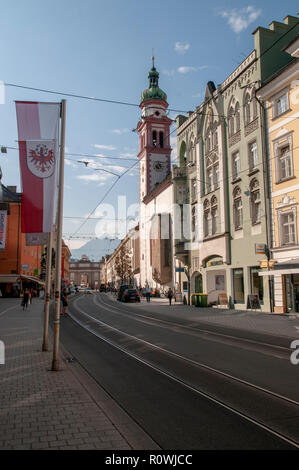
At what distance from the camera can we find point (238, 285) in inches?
1148

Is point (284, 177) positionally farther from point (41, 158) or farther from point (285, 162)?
point (41, 158)

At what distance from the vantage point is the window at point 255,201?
26.5 meters

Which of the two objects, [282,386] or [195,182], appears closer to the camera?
[282,386]

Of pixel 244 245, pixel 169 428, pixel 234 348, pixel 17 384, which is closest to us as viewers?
pixel 169 428

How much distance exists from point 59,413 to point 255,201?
76.5ft

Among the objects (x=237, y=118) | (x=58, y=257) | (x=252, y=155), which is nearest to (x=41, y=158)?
(x=58, y=257)

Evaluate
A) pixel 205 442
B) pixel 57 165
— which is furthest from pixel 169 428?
pixel 57 165

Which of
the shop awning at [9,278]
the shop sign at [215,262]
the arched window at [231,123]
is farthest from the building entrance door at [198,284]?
the shop awning at [9,278]

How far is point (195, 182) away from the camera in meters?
37.4

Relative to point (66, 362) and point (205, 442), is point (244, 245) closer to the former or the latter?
point (66, 362)

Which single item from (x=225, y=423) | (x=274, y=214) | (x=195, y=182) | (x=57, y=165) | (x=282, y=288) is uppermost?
(x=195, y=182)

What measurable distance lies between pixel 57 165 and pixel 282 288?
705 inches

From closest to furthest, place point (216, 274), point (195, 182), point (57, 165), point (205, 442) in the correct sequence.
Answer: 1. point (205, 442)
2. point (57, 165)
3. point (216, 274)
4. point (195, 182)

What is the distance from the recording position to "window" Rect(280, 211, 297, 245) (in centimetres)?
2328
